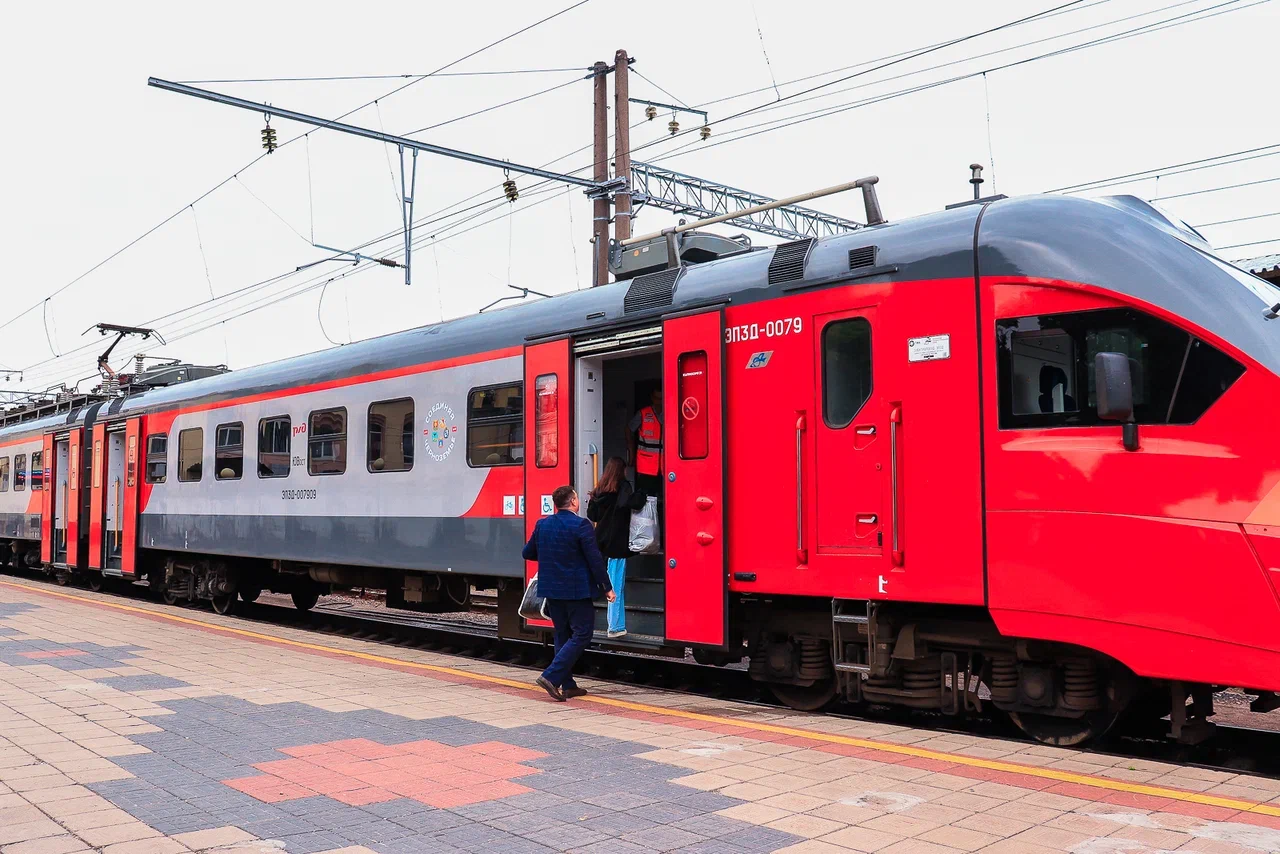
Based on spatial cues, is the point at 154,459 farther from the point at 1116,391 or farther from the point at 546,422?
the point at 1116,391

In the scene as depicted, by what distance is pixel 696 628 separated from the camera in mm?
8242

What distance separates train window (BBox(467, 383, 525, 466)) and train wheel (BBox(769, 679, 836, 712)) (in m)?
3.37

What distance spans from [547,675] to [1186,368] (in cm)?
481

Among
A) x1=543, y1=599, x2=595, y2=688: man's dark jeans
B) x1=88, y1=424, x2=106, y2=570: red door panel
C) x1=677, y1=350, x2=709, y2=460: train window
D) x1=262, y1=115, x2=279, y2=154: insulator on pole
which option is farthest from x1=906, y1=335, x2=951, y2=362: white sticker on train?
x1=88, y1=424, x2=106, y2=570: red door panel

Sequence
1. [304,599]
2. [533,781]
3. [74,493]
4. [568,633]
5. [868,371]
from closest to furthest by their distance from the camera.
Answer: [533,781]
[868,371]
[568,633]
[304,599]
[74,493]

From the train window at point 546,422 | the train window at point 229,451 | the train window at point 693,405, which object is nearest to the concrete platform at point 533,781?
the train window at point 693,405

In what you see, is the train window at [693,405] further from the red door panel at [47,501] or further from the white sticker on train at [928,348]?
the red door panel at [47,501]

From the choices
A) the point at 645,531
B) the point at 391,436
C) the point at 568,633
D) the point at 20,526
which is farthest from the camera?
the point at 20,526

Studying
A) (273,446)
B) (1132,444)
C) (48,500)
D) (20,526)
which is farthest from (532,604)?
(20,526)

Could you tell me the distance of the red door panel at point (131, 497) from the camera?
1830 centimetres

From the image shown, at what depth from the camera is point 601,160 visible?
17469mm

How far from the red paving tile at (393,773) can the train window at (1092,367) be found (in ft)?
11.7

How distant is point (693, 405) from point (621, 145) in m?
9.74

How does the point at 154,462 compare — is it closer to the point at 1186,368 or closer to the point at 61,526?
the point at 61,526
